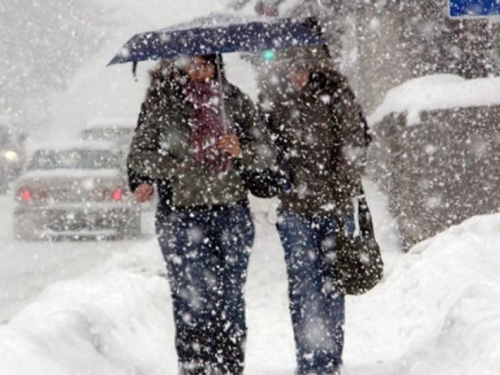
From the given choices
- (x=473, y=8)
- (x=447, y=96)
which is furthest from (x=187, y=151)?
(x=447, y=96)

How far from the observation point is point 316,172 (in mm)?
6465

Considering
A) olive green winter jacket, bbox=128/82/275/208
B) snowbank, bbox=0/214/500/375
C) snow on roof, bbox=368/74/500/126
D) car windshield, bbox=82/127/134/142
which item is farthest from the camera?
car windshield, bbox=82/127/134/142

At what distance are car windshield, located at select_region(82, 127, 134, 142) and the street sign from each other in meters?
13.7

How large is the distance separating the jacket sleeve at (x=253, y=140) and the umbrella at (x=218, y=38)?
1.03ft

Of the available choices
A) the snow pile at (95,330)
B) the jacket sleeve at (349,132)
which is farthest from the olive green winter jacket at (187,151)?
the snow pile at (95,330)

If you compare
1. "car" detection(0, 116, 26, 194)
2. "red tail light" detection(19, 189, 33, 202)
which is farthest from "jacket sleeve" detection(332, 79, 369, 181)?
"car" detection(0, 116, 26, 194)

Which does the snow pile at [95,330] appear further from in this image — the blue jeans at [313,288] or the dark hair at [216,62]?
the dark hair at [216,62]

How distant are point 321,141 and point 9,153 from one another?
23.4m

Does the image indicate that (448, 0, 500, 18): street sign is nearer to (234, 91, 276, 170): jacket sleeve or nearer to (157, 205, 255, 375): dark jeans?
(234, 91, 276, 170): jacket sleeve

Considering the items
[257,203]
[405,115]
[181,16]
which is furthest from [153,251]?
[181,16]

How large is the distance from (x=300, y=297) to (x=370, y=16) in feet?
39.1

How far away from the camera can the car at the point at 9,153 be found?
2847 cm

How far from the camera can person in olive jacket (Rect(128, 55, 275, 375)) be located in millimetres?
5957

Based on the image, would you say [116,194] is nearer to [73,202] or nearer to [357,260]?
[73,202]
